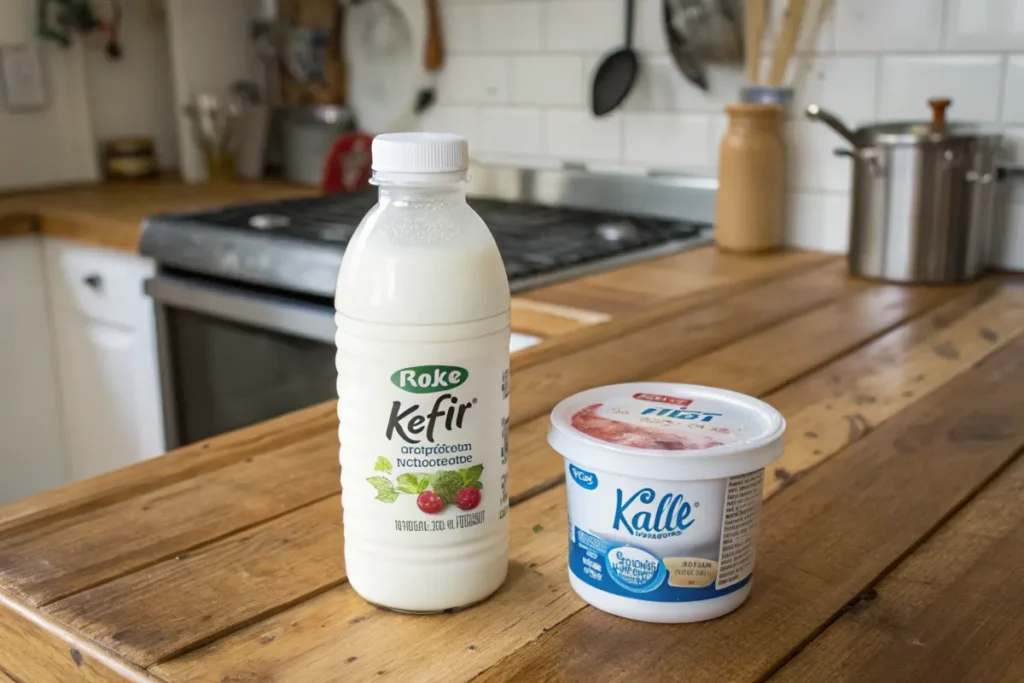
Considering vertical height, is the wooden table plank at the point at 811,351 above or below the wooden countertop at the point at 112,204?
below

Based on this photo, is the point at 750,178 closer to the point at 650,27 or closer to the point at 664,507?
the point at 650,27

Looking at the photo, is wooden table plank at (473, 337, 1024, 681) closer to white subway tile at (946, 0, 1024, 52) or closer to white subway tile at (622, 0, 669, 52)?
white subway tile at (946, 0, 1024, 52)

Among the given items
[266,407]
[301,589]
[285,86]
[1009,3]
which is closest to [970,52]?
[1009,3]

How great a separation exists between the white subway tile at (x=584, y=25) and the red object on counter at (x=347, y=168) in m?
0.45

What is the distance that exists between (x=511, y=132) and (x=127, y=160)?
0.99 metres

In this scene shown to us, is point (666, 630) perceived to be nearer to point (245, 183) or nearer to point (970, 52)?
point (970, 52)

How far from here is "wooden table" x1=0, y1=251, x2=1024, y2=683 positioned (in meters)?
0.53

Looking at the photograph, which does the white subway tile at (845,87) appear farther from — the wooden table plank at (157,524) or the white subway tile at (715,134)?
the wooden table plank at (157,524)

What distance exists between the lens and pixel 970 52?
57.4 inches

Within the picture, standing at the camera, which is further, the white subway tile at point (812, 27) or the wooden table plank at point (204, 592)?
the white subway tile at point (812, 27)

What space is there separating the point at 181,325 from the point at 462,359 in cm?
133

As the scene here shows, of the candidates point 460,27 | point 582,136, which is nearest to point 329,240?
point 582,136

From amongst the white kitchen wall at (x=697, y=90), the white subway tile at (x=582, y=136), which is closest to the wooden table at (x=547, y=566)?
the white kitchen wall at (x=697, y=90)

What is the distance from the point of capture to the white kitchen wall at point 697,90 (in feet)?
4.80
